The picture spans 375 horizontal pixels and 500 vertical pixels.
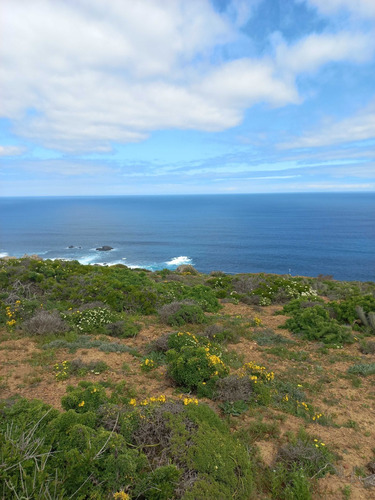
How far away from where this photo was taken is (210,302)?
14586 mm

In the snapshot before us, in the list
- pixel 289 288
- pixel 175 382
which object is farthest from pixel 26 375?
pixel 289 288

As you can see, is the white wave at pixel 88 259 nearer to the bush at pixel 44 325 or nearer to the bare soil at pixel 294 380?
the bush at pixel 44 325

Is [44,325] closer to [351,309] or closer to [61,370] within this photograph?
[61,370]

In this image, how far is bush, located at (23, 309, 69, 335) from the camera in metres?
10.2

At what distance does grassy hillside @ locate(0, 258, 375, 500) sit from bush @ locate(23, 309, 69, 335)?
0.17ft

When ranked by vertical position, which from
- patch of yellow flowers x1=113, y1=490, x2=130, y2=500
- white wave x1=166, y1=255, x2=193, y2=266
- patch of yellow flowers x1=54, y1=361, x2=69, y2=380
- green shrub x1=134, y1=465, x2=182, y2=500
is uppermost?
patch of yellow flowers x1=113, y1=490, x2=130, y2=500

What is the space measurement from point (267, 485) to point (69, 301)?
37.2 ft

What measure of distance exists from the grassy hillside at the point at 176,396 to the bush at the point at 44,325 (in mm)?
52

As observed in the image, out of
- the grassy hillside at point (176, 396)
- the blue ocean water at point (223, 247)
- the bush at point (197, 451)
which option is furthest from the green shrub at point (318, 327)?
the blue ocean water at point (223, 247)

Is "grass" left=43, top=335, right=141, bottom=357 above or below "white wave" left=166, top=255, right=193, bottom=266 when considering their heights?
above

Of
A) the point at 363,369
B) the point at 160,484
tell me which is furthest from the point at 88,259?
the point at 160,484

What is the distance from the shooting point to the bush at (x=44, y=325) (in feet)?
33.5

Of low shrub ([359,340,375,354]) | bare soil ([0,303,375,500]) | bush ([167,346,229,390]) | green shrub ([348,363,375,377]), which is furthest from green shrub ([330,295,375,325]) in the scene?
bush ([167,346,229,390])

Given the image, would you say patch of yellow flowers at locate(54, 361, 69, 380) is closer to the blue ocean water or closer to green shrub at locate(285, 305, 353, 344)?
green shrub at locate(285, 305, 353, 344)
